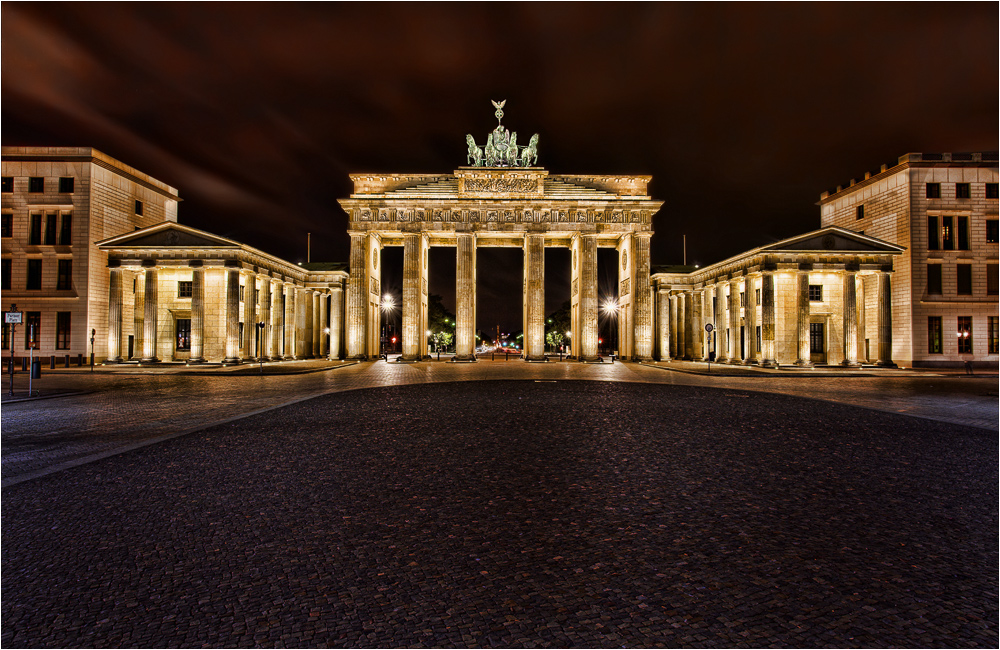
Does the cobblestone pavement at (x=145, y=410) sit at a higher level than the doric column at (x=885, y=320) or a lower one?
lower

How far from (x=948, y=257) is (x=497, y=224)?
3812cm

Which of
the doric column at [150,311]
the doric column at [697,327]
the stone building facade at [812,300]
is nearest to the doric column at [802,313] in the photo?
the stone building facade at [812,300]

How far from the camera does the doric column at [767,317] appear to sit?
41.7 meters

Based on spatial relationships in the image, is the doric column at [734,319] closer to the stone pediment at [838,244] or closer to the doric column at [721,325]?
the doric column at [721,325]

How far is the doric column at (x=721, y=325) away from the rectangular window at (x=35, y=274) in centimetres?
5871

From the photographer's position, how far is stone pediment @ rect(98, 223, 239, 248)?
41812 millimetres

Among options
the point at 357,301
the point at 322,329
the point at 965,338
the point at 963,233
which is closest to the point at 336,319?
the point at 357,301

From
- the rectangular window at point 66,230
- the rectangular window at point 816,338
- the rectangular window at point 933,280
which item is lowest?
the rectangular window at point 816,338

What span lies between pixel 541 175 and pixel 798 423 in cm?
4504

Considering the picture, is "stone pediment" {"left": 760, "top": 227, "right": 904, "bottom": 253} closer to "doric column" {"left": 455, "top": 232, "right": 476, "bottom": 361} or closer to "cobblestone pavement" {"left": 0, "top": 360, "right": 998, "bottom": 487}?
"cobblestone pavement" {"left": 0, "top": 360, "right": 998, "bottom": 487}

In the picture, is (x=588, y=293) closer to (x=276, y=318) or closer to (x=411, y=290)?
(x=411, y=290)

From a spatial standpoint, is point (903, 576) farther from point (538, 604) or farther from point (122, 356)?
point (122, 356)

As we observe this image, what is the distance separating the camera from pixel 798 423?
12062mm

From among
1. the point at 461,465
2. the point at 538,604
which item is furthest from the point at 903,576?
the point at 461,465
